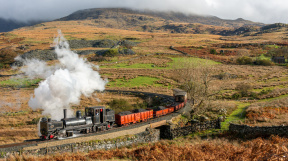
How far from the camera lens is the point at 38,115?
37000mm

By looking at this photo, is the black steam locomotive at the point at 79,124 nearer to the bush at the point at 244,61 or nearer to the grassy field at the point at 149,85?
the grassy field at the point at 149,85

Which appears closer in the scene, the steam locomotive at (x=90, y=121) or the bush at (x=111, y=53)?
the steam locomotive at (x=90, y=121)

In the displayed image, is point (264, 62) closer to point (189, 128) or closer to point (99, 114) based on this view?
point (189, 128)

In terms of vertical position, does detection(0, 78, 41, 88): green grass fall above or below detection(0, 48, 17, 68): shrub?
below

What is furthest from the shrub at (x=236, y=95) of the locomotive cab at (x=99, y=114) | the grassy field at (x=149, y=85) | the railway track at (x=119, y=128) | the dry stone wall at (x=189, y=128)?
the locomotive cab at (x=99, y=114)

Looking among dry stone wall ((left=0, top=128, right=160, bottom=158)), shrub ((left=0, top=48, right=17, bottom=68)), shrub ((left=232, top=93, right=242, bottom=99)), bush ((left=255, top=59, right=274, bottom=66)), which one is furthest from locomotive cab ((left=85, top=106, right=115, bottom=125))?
shrub ((left=0, top=48, right=17, bottom=68))

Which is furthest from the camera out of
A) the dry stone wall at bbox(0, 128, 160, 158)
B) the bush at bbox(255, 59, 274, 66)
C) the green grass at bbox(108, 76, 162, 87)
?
the bush at bbox(255, 59, 274, 66)

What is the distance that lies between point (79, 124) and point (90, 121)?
1410mm

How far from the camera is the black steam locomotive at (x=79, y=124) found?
2270 centimetres

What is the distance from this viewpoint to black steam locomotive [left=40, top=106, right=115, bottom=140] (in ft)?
74.5

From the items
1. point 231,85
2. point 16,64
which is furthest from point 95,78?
point 16,64

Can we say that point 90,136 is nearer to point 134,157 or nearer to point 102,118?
point 102,118

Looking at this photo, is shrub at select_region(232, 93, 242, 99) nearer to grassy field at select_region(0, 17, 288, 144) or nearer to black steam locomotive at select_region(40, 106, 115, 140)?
grassy field at select_region(0, 17, 288, 144)

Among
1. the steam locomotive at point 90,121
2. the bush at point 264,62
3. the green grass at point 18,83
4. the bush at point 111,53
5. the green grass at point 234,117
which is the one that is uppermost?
the bush at point 111,53
